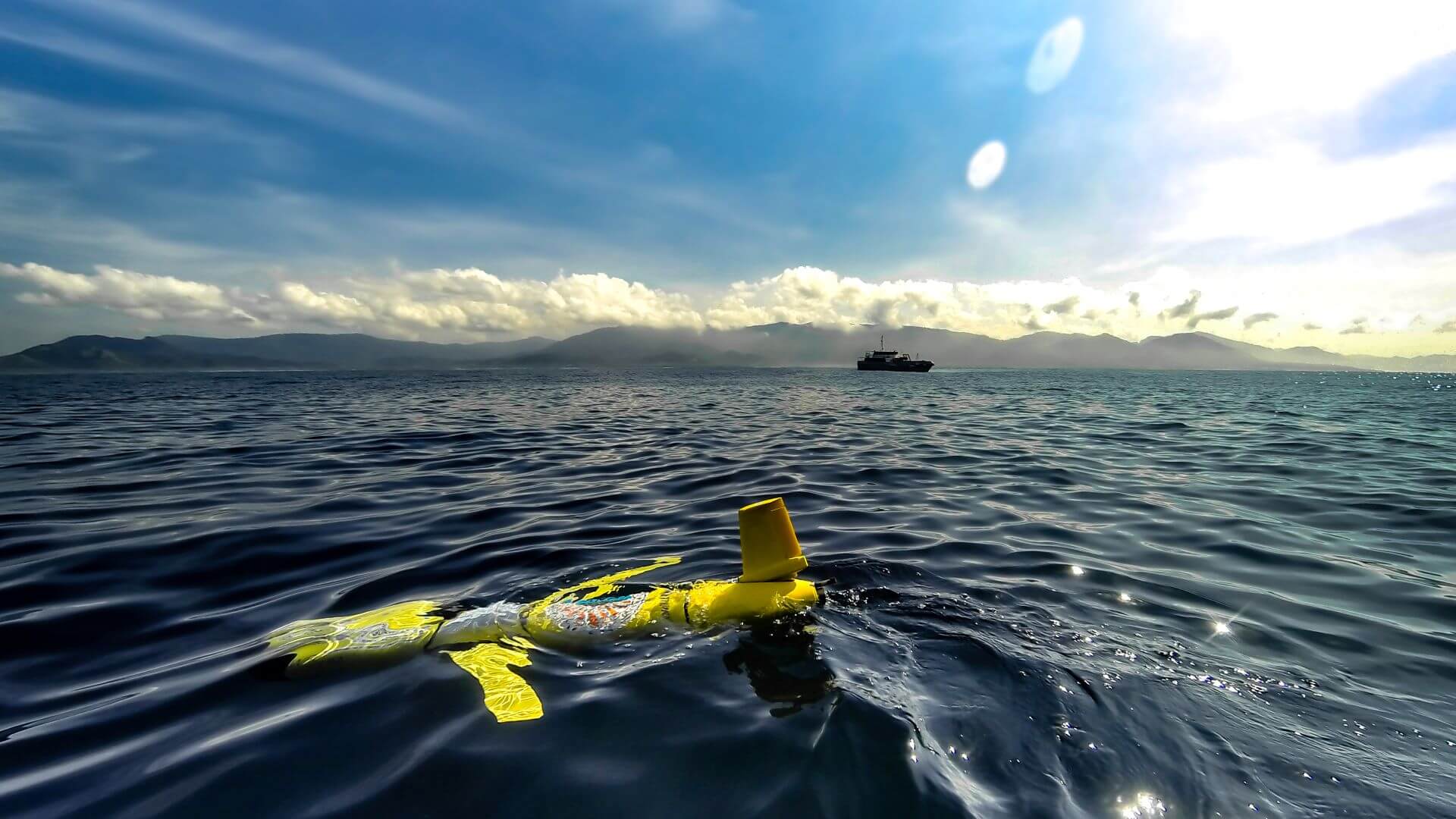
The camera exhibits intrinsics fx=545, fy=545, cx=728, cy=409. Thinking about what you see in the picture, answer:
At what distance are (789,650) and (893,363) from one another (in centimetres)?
12037

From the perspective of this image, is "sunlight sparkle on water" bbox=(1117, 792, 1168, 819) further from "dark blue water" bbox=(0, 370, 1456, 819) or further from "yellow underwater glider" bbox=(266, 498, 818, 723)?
"yellow underwater glider" bbox=(266, 498, 818, 723)

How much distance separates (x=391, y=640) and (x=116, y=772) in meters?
1.73

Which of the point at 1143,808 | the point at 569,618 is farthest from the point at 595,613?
the point at 1143,808

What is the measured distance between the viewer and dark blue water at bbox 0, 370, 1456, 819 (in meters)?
3.42

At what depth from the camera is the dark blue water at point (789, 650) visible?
342 cm

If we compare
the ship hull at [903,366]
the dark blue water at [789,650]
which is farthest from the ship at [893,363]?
the dark blue water at [789,650]

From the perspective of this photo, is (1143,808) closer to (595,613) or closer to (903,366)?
(595,613)

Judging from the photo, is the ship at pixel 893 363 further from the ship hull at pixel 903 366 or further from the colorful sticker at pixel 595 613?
the colorful sticker at pixel 595 613

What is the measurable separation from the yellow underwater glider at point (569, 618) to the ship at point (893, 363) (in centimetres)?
11571

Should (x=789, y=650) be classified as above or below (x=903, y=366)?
below

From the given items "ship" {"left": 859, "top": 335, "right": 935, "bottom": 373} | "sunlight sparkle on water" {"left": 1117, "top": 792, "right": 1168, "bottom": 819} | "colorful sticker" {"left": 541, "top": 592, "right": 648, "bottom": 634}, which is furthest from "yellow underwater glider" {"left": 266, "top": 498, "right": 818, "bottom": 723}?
"ship" {"left": 859, "top": 335, "right": 935, "bottom": 373}

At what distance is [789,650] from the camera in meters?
5.11

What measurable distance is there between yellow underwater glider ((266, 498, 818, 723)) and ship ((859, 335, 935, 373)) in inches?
4556

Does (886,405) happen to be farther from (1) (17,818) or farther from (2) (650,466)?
(1) (17,818)
